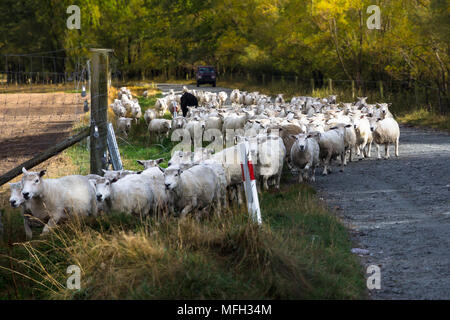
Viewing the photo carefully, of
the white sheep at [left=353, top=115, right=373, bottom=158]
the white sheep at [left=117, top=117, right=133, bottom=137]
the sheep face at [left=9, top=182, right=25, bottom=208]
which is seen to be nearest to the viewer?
the sheep face at [left=9, top=182, right=25, bottom=208]

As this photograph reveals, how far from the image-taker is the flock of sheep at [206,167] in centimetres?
880

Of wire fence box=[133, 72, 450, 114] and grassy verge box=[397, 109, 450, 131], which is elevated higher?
wire fence box=[133, 72, 450, 114]

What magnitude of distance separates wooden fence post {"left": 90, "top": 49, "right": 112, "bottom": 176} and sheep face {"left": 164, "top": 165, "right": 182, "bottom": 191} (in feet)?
4.70

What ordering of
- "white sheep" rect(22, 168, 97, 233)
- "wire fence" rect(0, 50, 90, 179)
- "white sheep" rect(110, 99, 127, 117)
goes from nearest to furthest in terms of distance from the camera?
"white sheep" rect(22, 168, 97, 233), "wire fence" rect(0, 50, 90, 179), "white sheep" rect(110, 99, 127, 117)

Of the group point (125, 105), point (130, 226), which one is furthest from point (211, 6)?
point (130, 226)

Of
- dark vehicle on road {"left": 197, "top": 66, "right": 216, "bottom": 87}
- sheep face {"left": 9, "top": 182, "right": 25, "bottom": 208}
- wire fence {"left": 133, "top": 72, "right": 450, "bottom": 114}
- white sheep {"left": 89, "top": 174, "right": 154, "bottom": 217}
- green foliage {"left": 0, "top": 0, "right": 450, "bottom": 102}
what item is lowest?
white sheep {"left": 89, "top": 174, "right": 154, "bottom": 217}

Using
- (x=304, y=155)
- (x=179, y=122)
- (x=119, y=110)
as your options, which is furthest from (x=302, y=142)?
(x=119, y=110)

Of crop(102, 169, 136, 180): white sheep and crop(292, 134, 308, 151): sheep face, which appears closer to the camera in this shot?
crop(102, 169, 136, 180): white sheep

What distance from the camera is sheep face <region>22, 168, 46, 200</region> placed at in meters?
8.30

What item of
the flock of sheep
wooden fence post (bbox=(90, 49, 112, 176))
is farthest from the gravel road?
wooden fence post (bbox=(90, 49, 112, 176))

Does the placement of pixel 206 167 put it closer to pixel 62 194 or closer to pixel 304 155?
pixel 62 194

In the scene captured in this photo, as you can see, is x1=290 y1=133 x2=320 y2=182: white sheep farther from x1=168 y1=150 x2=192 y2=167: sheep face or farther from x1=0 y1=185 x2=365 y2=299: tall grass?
x1=0 y1=185 x2=365 y2=299: tall grass

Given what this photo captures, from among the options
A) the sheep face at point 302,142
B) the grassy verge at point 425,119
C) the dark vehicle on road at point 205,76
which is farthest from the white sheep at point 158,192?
the dark vehicle on road at point 205,76

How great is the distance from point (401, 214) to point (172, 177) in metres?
3.80
